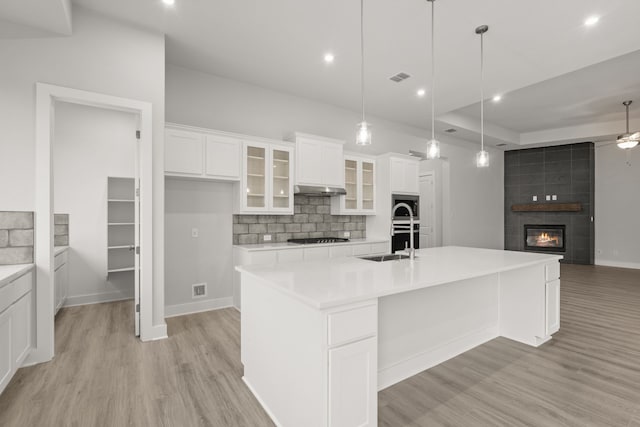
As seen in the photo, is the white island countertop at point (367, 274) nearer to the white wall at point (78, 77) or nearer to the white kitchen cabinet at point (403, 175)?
the white wall at point (78, 77)

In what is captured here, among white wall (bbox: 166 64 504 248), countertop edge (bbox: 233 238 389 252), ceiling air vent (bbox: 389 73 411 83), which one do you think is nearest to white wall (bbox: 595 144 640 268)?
white wall (bbox: 166 64 504 248)

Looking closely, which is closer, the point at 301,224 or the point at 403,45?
the point at 403,45

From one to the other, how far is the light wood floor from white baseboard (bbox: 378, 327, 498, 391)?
55 millimetres

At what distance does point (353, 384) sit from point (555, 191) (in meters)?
8.44

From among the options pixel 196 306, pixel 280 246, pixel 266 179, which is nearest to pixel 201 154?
pixel 266 179

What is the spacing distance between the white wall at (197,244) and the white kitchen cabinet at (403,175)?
260 cm

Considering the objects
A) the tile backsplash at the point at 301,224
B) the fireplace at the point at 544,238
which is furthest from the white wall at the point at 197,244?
the fireplace at the point at 544,238

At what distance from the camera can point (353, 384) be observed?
1.56 metres

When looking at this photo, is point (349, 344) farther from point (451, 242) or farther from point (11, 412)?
point (451, 242)

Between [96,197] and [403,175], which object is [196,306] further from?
[403,175]

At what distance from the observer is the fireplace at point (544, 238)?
771cm

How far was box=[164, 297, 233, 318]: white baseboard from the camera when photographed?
3813 mm

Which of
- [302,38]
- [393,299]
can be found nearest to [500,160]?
[302,38]

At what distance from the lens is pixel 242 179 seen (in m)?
3.95
